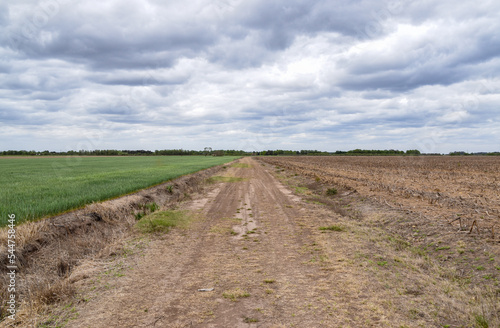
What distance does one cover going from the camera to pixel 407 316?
4.51 m

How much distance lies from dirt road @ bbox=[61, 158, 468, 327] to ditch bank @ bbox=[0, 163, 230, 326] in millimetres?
665

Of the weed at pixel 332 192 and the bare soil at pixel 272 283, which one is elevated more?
the weed at pixel 332 192

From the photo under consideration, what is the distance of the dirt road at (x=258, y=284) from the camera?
4.49m

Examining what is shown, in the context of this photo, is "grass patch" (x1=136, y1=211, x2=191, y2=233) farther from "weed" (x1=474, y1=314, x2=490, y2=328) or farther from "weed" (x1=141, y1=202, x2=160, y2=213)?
"weed" (x1=474, y1=314, x2=490, y2=328)

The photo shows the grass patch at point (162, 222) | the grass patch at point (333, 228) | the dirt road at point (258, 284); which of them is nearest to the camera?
the dirt road at point (258, 284)

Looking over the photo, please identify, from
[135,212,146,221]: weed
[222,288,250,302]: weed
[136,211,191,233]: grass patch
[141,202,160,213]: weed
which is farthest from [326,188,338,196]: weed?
[222,288,250,302]: weed

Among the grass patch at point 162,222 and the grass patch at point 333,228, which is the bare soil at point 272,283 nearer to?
the grass patch at point 333,228

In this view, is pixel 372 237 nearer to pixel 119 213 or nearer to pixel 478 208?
pixel 478 208

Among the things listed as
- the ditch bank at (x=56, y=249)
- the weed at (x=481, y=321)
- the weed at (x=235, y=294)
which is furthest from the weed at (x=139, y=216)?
the weed at (x=481, y=321)

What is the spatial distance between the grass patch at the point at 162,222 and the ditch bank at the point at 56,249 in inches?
19.1

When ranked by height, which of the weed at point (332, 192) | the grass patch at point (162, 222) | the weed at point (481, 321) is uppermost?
the weed at point (332, 192)

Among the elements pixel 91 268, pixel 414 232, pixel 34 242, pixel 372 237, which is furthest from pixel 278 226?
pixel 34 242

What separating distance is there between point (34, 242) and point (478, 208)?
1440 cm

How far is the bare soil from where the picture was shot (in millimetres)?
4492
